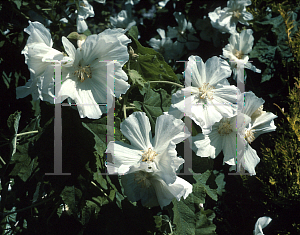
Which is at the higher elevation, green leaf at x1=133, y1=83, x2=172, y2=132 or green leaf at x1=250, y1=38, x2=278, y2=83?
green leaf at x1=250, y1=38, x2=278, y2=83

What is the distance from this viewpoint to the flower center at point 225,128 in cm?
101

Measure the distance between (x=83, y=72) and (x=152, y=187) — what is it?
38 cm

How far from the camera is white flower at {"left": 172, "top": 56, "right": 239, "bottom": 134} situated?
90 cm

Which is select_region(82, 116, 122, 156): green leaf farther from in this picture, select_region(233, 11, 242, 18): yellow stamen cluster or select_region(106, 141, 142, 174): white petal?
select_region(233, 11, 242, 18): yellow stamen cluster

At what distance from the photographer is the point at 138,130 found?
2.73 ft

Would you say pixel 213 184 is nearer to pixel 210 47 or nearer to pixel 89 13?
pixel 89 13

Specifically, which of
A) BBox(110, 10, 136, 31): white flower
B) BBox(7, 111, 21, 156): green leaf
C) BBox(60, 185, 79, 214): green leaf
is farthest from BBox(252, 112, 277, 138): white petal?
BBox(110, 10, 136, 31): white flower

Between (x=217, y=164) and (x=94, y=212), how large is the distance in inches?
37.8

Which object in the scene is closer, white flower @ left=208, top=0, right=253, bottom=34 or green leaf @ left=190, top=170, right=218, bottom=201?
green leaf @ left=190, top=170, right=218, bottom=201

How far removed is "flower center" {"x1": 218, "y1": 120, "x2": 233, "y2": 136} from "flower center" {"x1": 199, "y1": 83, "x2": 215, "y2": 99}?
0.11m

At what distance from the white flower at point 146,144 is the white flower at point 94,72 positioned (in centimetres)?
9

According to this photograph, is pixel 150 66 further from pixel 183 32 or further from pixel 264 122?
pixel 183 32

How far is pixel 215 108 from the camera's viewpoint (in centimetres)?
94

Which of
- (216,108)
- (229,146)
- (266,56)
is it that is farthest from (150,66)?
(266,56)
